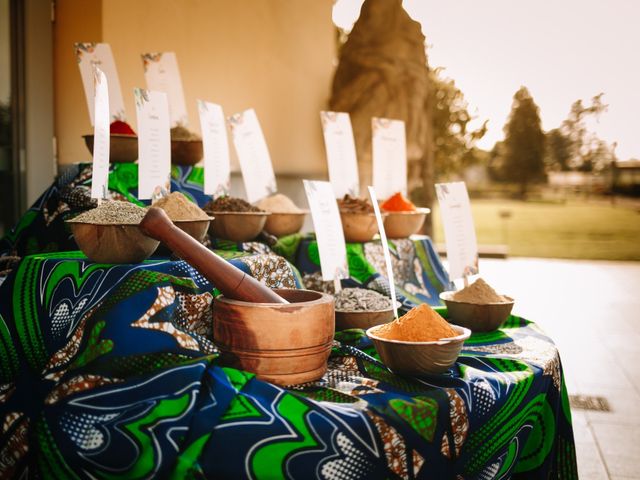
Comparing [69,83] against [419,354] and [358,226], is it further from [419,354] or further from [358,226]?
[419,354]

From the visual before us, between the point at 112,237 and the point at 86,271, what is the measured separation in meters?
0.10

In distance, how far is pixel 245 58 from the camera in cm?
442

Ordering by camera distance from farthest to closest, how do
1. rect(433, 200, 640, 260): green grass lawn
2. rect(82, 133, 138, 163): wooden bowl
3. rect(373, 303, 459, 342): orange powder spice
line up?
rect(433, 200, 640, 260): green grass lawn → rect(82, 133, 138, 163): wooden bowl → rect(373, 303, 459, 342): orange powder spice

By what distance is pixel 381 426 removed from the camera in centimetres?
105

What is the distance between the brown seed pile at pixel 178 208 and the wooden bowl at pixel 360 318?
0.46 meters

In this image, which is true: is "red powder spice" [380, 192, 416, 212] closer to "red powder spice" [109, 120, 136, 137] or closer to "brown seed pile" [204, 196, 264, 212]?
"brown seed pile" [204, 196, 264, 212]

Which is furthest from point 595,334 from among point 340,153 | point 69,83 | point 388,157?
point 69,83

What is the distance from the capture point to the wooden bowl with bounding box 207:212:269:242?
72.4 inches

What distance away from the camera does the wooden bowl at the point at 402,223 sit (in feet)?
7.72

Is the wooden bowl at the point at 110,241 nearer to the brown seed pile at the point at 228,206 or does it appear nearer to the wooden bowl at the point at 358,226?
the brown seed pile at the point at 228,206

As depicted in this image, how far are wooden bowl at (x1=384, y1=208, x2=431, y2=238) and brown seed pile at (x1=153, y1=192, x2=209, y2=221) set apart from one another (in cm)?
101

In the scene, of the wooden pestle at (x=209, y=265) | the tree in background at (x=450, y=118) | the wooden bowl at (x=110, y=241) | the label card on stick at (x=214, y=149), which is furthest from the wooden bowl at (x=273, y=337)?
the tree in background at (x=450, y=118)

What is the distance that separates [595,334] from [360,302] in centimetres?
383

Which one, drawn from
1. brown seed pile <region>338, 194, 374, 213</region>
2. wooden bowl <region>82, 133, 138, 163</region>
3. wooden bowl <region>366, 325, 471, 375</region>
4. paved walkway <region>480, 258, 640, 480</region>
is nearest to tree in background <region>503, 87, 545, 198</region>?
paved walkway <region>480, 258, 640, 480</region>
